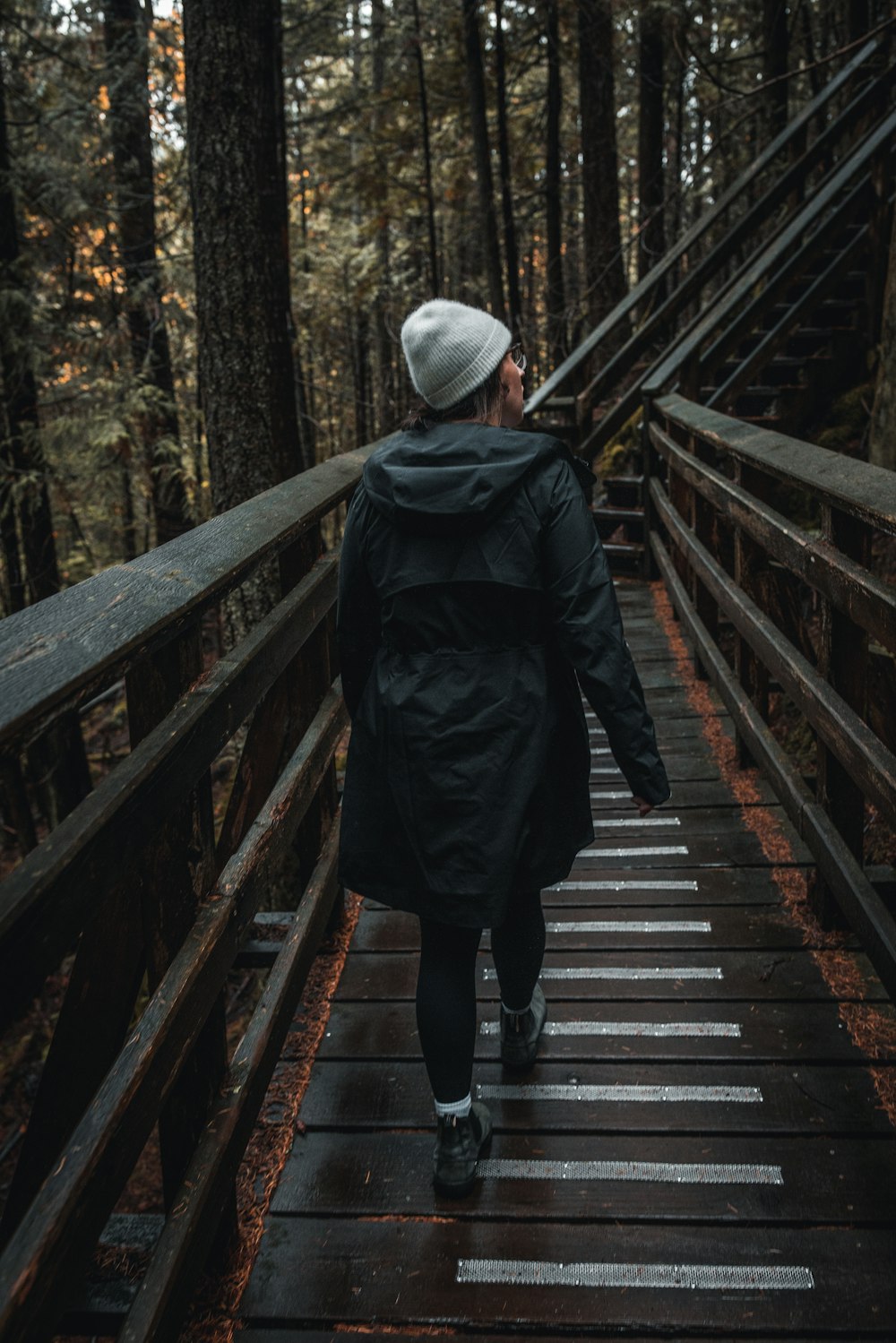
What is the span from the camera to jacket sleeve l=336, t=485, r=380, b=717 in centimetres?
229

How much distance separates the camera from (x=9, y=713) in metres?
1.27

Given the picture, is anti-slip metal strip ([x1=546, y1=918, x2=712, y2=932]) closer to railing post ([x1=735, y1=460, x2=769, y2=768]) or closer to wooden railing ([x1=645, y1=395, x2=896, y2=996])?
wooden railing ([x1=645, y1=395, x2=896, y2=996])

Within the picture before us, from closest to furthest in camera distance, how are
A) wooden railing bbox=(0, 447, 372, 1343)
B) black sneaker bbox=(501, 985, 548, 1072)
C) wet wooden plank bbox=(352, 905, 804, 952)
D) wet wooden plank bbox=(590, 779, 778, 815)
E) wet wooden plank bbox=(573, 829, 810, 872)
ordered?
wooden railing bbox=(0, 447, 372, 1343) → black sneaker bbox=(501, 985, 548, 1072) → wet wooden plank bbox=(352, 905, 804, 952) → wet wooden plank bbox=(573, 829, 810, 872) → wet wooden plank bbox=(590, 779, 778, 815)

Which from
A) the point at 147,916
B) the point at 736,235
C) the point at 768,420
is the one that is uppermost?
the point at 736,235

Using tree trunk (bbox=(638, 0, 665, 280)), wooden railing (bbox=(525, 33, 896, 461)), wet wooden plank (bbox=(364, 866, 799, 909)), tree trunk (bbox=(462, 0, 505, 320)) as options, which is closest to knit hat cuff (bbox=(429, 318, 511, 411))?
wet wooden plank (bbox=(364, 866, 799, 909))

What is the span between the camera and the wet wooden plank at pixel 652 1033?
283cm

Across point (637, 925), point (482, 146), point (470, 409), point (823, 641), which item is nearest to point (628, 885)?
point (637, 925)

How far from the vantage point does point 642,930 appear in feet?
11.5

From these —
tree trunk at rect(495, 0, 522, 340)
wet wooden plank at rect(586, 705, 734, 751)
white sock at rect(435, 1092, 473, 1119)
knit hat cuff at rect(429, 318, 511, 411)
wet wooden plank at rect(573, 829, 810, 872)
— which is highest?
tree trunk at rect(495, 0, 522, 340)

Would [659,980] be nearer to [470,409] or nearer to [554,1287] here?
[554,1287]

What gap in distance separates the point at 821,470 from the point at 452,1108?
77.8 inches

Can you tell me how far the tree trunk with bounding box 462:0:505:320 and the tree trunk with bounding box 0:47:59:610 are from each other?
17.0ft

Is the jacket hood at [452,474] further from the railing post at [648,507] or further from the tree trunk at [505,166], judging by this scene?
the tree trunk at [505,166]

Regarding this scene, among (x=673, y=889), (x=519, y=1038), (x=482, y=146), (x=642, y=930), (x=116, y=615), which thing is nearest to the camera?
(x=116, y=615)
